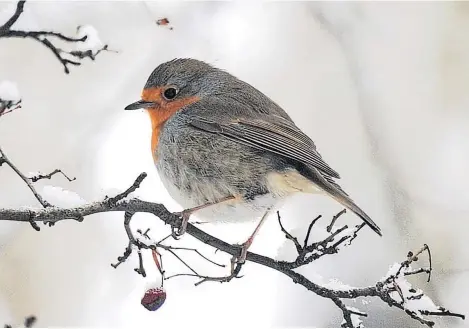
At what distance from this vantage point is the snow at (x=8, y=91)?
913mm

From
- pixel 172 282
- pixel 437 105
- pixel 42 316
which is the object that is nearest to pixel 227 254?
pixel 172 282

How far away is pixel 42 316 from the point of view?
1.06 m

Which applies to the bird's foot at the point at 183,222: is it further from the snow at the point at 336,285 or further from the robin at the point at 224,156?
the snow at the point at 336,285

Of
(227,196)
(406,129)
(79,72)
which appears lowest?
(227,196)

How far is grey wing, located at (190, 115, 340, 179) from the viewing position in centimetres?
99

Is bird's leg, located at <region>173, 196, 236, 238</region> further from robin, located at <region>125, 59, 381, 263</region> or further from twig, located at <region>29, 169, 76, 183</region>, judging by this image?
twig, located at <region>29, 169, 76, 183</region>

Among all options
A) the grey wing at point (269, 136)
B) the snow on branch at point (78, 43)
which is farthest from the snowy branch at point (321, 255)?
the snow on branch at point (78, 43)

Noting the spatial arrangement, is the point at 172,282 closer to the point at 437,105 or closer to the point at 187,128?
the point at 187,128

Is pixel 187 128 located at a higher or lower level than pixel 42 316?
higher

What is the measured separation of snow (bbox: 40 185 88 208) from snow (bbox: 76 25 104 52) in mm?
245

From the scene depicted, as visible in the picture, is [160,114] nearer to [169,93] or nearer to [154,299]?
[169,93]

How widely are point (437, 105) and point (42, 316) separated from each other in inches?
32.4


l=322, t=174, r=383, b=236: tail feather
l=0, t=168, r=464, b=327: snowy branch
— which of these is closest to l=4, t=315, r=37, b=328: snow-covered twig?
l=0, t=168, r=464, b=327: snowy branch

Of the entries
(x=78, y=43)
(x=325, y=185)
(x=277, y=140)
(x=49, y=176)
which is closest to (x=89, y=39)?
(x=78, y=43)
